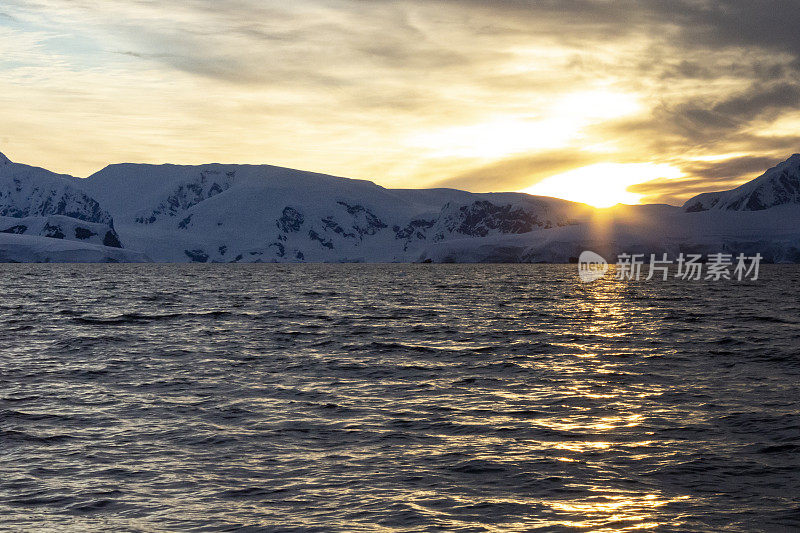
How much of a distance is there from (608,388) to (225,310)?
3250cm

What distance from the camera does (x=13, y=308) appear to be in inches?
1853

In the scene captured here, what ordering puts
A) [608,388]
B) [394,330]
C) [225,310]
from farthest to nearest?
1. [225,310]
2. [394,330]
3. [608,388]

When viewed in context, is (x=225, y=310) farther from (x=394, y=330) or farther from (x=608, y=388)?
(x=608, y=388)

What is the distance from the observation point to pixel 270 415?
50.3 ft

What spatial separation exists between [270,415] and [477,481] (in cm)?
573

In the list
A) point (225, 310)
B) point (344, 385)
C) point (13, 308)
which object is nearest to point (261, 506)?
point (344, 385)

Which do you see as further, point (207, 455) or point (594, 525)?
point (207, 455)

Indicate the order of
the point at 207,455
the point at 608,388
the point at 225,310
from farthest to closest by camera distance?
the point at 225,310
the point at 608,388
the point at 207,455

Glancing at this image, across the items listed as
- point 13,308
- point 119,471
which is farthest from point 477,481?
point 13,308

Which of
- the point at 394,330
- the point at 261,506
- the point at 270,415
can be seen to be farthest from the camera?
the point at 394,330

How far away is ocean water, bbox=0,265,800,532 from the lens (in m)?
9.65

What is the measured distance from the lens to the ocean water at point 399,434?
965 centimetres

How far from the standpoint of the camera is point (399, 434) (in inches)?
539

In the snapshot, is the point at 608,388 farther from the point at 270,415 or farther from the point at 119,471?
the point at 119,471
